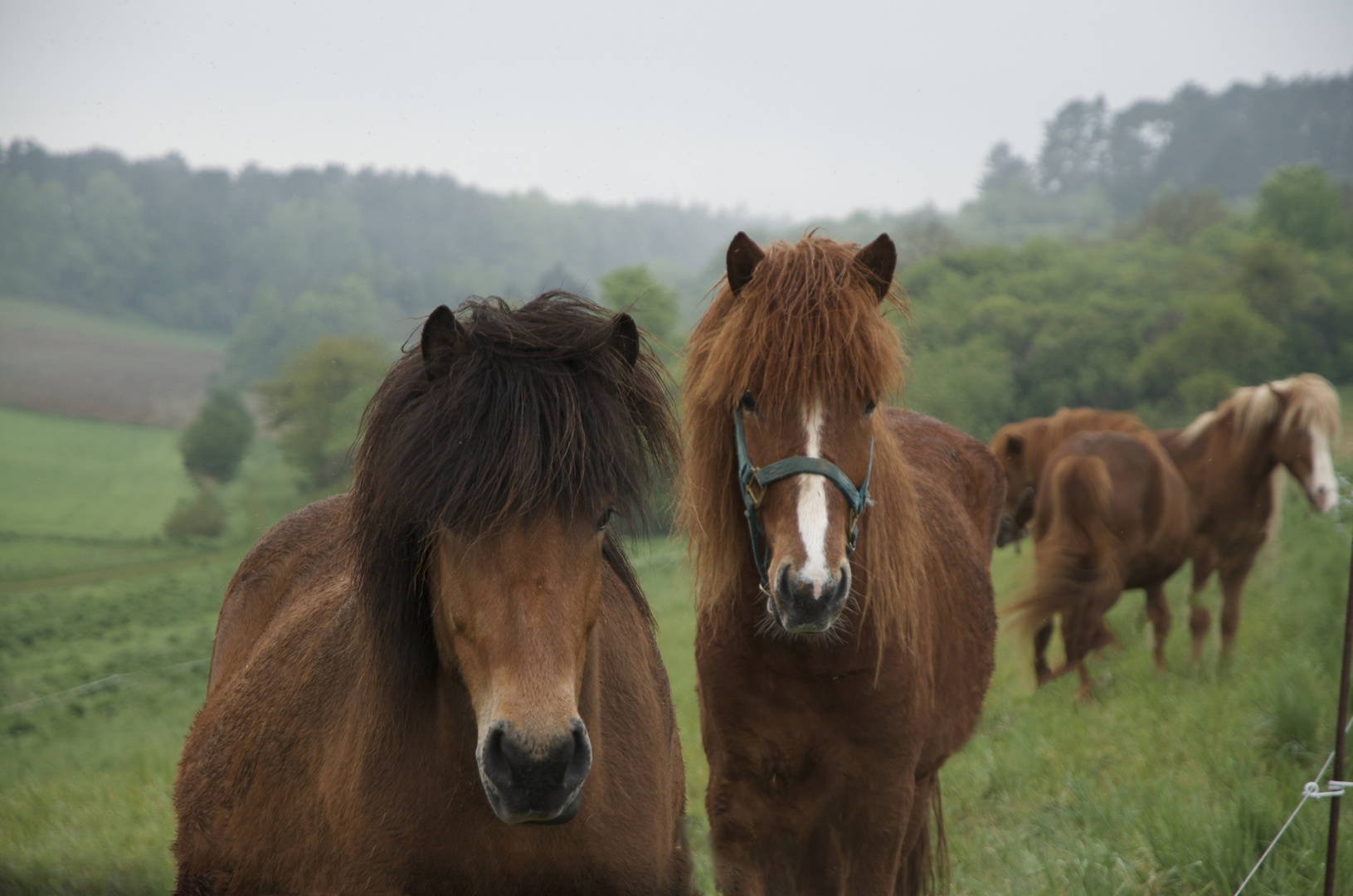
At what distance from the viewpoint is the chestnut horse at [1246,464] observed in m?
8.42

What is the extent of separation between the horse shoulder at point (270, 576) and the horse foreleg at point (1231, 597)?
793 centimetres

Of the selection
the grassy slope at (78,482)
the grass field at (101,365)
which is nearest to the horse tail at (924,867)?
the grassy slope at (78,482)

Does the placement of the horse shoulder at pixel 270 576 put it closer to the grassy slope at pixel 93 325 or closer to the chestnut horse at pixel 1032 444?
the chestnut horse at pixel 1032 444

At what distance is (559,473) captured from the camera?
1.76m

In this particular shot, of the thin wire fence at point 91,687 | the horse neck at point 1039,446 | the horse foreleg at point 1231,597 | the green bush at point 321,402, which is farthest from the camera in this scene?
the green bush at point 321,402

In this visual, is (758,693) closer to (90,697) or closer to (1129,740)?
(1129,740)

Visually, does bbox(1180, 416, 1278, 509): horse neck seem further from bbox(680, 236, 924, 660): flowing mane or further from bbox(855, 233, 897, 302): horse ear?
bbox(855, 233, 897, 302): horse ear

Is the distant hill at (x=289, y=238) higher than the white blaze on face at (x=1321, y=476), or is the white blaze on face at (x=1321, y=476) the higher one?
the distant hill at (x=289, y=238)

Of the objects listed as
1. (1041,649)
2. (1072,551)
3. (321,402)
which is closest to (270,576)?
(1072,551)

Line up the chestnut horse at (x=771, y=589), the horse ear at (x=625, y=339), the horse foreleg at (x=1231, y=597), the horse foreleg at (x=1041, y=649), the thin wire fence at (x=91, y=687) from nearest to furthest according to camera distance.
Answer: the horse ear at (x=625, y=339), the chestnut horse at (x=771, y=589), the horse foreleg at (x=1041, y=649), the horse foreleg at (x=1231, y=597), the thin wire fence at (x=91, y=687)

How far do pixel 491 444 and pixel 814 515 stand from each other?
945 mm

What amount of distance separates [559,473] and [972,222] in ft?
231

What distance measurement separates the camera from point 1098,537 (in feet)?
24.2

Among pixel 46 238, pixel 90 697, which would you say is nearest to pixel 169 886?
pixel 90 697
